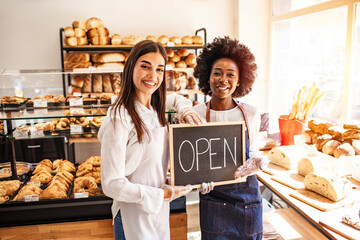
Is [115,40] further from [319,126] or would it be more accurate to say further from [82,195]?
[319,126]

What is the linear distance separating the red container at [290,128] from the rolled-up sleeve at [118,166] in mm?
1610

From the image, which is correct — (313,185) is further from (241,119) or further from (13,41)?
(13,41)

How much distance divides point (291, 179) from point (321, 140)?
41 centimetres

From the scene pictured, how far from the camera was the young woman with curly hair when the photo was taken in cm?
151

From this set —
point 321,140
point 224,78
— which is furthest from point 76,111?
point 321,140

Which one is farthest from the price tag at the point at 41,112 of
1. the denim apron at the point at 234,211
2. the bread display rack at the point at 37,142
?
the denim apron at the point at 234,211

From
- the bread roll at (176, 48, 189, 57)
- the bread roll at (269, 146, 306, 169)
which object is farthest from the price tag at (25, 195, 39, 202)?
the bread roll at (176, 48, 189, 57)

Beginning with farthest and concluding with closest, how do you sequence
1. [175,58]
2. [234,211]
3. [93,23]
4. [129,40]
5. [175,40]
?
[175,58] < [175,40] < [129,40] < [93,23] < [234,211]

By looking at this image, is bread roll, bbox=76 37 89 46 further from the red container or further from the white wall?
the red container

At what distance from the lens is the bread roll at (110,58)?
4.03 metres

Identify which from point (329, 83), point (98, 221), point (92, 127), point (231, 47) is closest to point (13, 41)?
point (92, 127)

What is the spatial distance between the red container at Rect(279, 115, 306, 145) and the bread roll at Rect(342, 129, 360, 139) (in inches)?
16.7

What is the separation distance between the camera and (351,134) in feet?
6.46

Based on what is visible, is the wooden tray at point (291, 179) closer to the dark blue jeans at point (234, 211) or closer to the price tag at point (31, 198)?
the dark blue jeans at point (234, 211)
